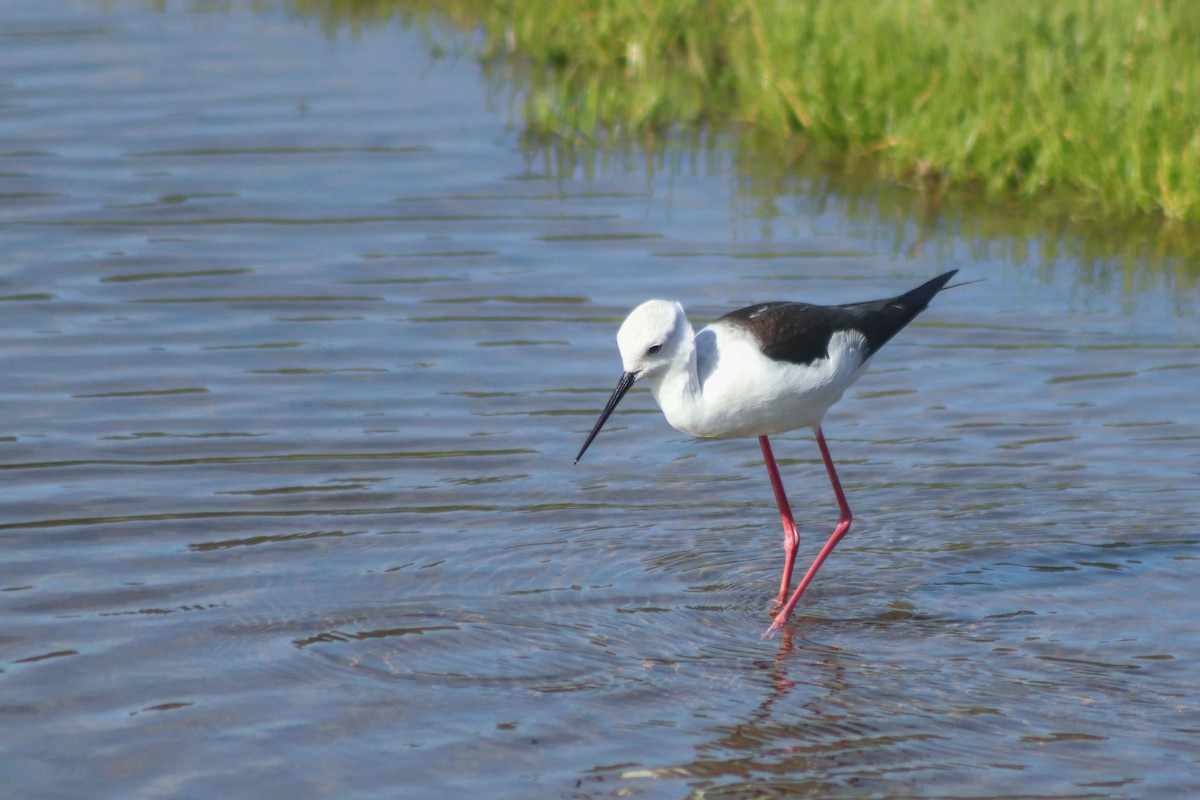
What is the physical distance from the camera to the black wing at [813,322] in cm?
545

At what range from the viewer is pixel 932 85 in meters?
9.34

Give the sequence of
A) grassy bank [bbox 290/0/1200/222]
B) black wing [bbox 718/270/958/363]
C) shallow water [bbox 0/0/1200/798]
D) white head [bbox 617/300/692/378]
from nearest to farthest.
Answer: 1. shallow water [bbox 0/0/1200/798]
2. white head [bbox 617/300/692/378]
3. black wing [bbox 718/270/958/363]
4. grassy bank [bbox 290/0/1200/222]

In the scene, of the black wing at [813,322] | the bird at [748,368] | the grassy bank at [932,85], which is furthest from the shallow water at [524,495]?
the black wing at [813,322]

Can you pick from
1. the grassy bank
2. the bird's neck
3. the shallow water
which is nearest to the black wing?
the bird's neck

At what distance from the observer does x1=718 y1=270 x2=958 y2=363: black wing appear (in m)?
5.45

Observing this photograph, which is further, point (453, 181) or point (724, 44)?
Result: point (724, 44)

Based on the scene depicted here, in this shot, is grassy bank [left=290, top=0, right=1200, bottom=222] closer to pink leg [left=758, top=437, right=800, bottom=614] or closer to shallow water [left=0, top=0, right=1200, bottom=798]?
shallow water [left=0, top=0, right=1200, bottom=798]

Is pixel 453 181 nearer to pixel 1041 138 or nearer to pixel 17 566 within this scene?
pixel 1041 138

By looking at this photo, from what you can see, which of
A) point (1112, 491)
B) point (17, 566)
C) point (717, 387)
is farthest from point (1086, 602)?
point (17, 566)

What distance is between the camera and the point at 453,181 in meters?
9.62

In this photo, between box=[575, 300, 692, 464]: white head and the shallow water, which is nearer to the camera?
the shallow water

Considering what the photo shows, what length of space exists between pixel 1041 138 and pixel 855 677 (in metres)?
4.75

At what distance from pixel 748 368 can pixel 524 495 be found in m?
1.27

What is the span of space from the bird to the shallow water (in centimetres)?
57
